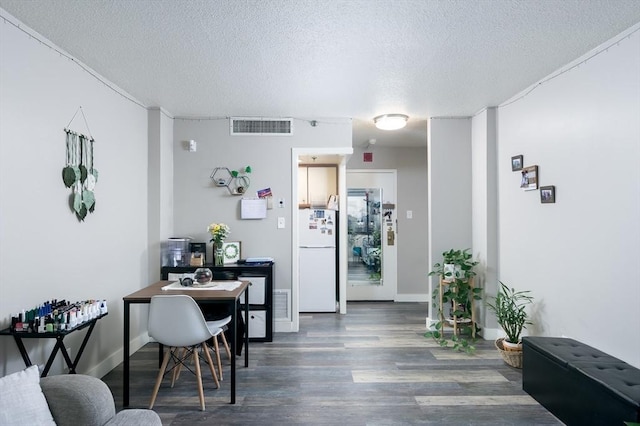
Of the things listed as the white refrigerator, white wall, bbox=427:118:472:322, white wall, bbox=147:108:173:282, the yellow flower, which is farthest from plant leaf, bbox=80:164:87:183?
white wall, bbox=427:118:472:322

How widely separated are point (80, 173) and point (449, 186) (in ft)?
12.2

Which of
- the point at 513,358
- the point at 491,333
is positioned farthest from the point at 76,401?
the point at 491,333

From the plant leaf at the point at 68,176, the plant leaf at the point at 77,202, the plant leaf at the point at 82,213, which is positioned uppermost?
the plant leaf at the point at 68,176

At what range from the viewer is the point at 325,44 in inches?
100

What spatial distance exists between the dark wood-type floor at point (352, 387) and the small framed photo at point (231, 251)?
3.19 feet

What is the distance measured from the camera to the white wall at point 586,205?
2.42m

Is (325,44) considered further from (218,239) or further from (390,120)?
(218,239)

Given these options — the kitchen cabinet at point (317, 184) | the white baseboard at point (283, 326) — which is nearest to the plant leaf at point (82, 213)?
the white baseboard at point (283, 326)

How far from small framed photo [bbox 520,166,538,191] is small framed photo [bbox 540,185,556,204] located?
118 millimetres

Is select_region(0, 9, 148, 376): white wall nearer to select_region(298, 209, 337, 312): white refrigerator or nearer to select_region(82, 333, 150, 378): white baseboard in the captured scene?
select_region(82, 333, 150, 378): white baseboard

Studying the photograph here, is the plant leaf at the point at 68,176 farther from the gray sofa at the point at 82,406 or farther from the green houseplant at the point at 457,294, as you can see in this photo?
the green houseplant at the point at 457,294

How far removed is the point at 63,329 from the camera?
7.29ft

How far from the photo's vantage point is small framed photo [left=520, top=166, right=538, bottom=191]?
3.37 metres

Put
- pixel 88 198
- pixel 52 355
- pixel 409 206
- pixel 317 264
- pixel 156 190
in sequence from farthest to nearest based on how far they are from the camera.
Result: 1. pixel 409 206
2. pixel 317 264
3. pixel 156 190
4. pixel 88 198
5. pixel 52 355
